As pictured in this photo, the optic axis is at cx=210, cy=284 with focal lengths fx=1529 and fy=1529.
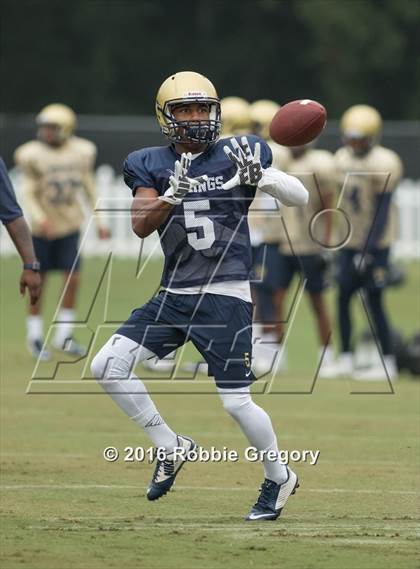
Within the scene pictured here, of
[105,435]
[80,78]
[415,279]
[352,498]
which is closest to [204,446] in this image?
[105,435]

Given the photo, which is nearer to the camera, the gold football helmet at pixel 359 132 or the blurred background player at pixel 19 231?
the blurred background player at pixel 19 231

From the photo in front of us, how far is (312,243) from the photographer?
41.2 ft

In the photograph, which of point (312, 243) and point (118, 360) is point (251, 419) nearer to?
point (118, 360)

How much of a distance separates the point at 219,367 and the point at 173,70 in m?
28.3

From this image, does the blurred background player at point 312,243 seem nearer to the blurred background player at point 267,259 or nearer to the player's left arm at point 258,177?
the blurred background player at point 267,259

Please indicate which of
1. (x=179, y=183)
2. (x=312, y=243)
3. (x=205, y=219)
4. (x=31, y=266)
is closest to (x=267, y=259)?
(x=312, y=243)

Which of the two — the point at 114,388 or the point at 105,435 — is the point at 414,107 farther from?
the point at 114,388

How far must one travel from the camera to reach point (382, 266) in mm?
12273

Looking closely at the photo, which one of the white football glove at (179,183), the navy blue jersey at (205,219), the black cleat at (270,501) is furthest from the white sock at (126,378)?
the white football glove at (179,183)

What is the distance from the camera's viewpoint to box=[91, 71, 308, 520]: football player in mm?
6875

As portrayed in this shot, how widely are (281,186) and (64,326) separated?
6.72 metres

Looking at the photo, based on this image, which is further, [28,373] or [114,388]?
[28,373]

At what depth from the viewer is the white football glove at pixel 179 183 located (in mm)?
6664

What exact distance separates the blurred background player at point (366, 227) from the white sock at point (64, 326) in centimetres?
235
